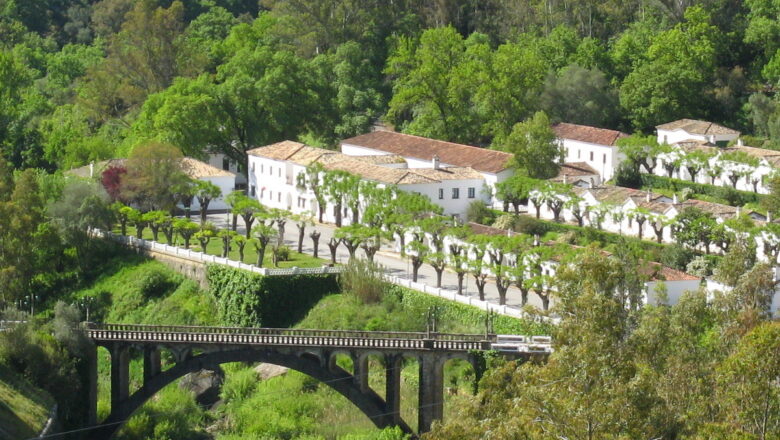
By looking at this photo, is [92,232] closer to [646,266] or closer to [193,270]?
[193,270]

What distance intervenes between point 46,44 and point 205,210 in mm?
52876

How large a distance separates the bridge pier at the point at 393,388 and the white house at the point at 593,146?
32.2m

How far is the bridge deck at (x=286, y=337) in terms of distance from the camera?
61.4 meters

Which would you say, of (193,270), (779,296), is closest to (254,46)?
(193,270)

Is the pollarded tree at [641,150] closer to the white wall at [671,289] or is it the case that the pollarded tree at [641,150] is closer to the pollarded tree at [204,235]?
the white wall at [671,289]

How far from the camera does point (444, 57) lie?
340 feet

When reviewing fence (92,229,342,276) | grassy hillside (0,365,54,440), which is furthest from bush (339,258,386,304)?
grassy hillside (0,365,54,440)

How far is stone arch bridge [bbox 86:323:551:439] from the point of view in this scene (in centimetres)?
6159

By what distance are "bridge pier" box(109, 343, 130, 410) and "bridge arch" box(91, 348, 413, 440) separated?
0.34 meters

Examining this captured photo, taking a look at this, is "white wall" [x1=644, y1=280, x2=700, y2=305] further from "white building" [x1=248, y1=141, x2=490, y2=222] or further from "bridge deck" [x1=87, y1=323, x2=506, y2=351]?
"white building" [x1=248, y1=141, x2=490, y2=222]

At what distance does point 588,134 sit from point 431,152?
9.16 m

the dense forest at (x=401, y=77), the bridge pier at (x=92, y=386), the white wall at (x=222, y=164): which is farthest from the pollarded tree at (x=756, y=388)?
the white wall at (x=222, y=164)

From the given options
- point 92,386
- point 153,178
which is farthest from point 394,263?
point 92,386

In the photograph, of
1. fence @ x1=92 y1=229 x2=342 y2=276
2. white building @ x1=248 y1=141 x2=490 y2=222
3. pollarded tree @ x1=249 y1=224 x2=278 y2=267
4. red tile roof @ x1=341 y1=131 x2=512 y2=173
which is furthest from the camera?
red tile roof @ x1=341 y1=131 x2=512 y2=173
